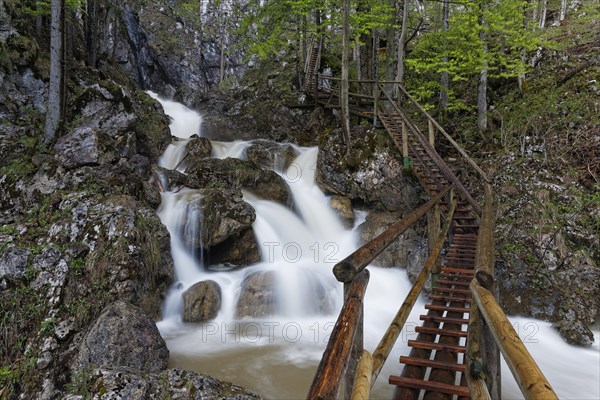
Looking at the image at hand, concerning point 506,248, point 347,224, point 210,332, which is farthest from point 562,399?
point 347,224

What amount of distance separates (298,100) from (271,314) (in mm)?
12044

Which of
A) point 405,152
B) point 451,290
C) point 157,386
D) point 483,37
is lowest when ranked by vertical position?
point 157,386

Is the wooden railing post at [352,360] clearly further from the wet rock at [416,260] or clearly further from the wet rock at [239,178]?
the wet rock at [239,178]

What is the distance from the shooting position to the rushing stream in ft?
18.8

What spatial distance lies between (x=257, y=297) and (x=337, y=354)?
6.70m

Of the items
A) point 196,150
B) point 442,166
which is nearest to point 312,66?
point 196,150

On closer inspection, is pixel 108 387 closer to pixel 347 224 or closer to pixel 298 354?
pixel 298 354

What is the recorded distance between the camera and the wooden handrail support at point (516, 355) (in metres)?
1.16

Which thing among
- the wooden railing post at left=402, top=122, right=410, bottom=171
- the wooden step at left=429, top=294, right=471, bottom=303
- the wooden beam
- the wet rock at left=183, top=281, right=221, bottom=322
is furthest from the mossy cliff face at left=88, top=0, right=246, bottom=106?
the wooden beam

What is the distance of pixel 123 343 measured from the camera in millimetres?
5234

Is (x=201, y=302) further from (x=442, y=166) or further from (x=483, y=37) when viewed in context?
(x=483, y=37)

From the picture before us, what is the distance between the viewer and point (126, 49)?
80.3 ft

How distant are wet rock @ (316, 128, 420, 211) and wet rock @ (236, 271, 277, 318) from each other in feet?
15.0

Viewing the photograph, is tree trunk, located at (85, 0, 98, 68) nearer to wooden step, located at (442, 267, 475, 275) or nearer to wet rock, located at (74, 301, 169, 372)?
wet rock, located at (74, 301, 169, 372)
